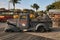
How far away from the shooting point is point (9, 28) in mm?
22734

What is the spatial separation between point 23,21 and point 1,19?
32.0 meters

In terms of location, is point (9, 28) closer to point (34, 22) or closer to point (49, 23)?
point (34, 22)

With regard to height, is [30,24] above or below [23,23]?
below

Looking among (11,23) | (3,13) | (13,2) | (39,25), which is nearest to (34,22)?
(39,25)

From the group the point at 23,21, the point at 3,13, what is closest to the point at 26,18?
the point at 23,21

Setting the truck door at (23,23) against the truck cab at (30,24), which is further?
the truck door at (23,23)

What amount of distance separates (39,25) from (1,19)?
3266cm

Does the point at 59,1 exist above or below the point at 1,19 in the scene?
above

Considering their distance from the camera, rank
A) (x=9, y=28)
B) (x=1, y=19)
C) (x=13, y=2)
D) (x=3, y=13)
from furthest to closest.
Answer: (x=13, y=2)
(x=3, y=13)
(x=1, y=19)
(x=9, y=28)

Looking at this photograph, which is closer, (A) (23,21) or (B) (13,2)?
(A) (23,21)

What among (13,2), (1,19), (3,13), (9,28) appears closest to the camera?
(9,28)

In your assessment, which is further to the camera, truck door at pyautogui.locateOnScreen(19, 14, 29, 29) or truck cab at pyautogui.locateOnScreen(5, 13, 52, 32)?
truck door at pyautogui.locateOnScreen(19, 14, 29, 29)

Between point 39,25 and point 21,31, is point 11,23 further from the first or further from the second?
point 39,25

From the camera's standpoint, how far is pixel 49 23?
23484 mm
